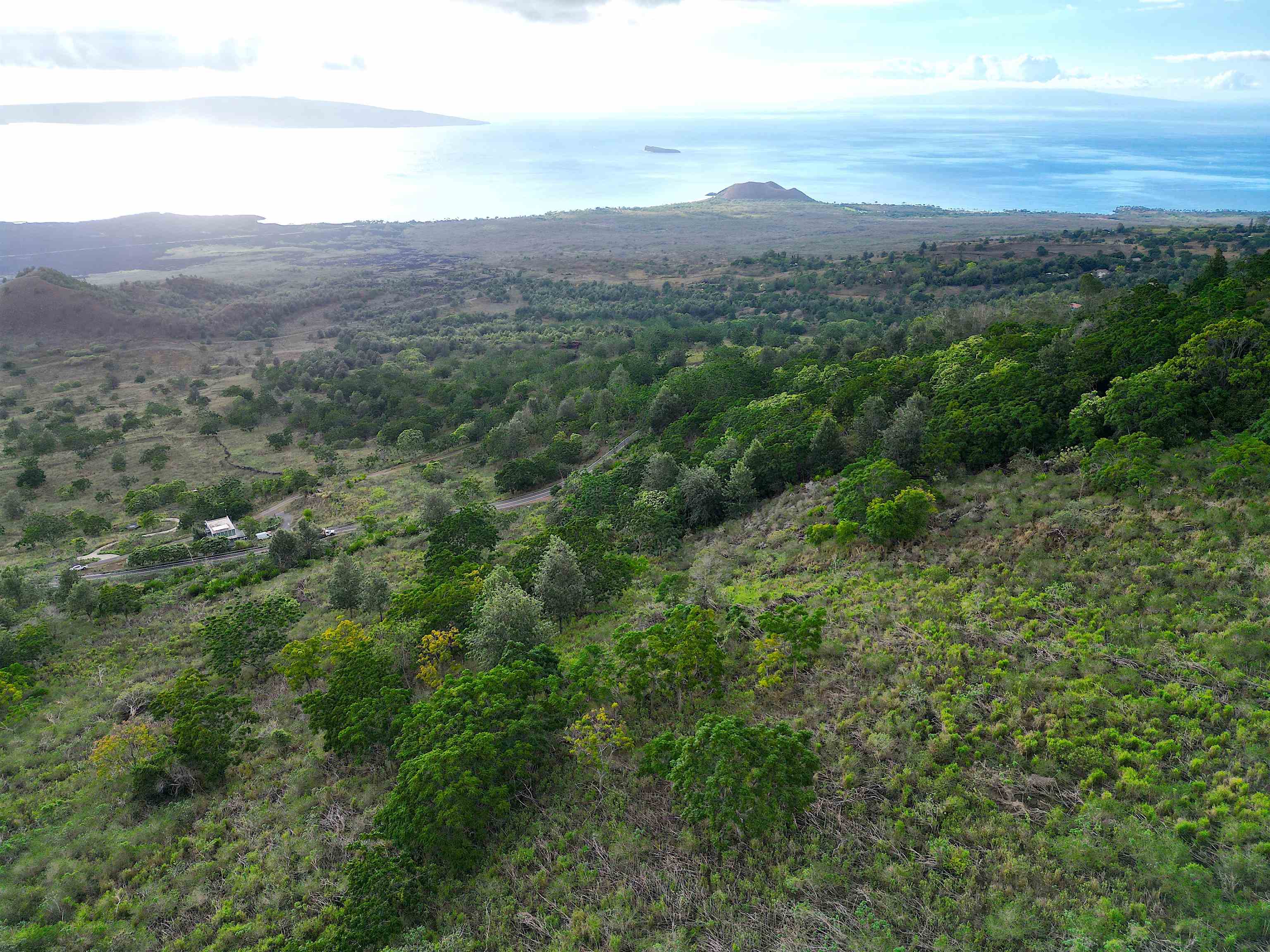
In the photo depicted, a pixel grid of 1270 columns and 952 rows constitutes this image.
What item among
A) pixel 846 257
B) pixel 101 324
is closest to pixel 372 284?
pixel 101 324

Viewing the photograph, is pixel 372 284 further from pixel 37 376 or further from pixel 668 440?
pixel 668 440

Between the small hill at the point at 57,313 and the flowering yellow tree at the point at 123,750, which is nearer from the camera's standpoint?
the flowering yellow tree at the point at 123,750

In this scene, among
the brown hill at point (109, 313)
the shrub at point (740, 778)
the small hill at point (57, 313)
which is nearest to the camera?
the shrub at point (740, 778)

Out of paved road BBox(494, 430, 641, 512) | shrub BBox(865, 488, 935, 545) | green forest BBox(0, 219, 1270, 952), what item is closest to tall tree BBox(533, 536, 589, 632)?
green forest BBox(0, 219, 1270, 952)

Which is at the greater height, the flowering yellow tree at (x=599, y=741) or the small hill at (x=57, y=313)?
the small hill at (x=57, y=313)

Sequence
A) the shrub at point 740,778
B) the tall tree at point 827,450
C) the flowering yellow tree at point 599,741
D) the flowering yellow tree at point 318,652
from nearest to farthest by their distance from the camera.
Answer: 1. the shrub at point 740,778
2. the flowering yellow tree at point 599,741
3. the flowering yellow tree at point 318,652
4. the tall tree at point 827,450

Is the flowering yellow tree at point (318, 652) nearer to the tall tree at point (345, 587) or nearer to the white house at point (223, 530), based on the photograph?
the tall tree at point (345, 587)

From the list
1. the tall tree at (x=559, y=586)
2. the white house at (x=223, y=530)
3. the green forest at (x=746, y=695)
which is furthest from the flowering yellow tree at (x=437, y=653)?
the white house at (x=223, y=530)
